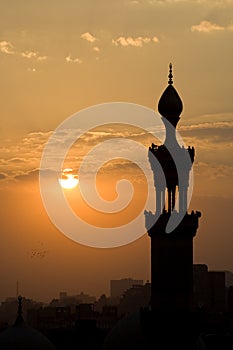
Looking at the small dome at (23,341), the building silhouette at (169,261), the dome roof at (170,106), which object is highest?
the dome roof at (170,106)

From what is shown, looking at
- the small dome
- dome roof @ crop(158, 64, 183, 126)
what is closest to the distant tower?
dome roof @ crop(158, 64, 183, 126)

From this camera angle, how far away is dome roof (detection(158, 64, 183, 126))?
28719 millimetres

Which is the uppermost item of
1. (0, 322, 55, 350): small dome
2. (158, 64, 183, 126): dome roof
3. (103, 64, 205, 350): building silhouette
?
(158, 64, 183, 126): dome roof

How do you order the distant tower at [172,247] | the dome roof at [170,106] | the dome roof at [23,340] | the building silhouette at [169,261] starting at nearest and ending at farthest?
1. the building silhouette at [169,261]
2. the distant tower at [172,247]
3. the dome roof at [170,106]
4. the dome roof at [23,340]

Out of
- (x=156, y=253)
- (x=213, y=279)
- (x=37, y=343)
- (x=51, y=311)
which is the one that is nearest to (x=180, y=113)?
(x=156, y=253)

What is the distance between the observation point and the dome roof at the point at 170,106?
28719mm

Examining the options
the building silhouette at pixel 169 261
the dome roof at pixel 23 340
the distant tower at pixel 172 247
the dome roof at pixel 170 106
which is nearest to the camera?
the building silhouette at pixel 169 261

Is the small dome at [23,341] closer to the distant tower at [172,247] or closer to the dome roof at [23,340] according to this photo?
the dome roof at [23,340]

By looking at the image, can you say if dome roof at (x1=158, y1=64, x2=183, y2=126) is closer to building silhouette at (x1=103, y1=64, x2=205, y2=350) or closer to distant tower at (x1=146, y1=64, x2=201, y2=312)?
building silhouette at (x1=103, y1=64, x2=205, y2=350)

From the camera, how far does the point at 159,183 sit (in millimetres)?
28359

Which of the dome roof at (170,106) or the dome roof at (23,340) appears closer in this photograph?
the dome roof at (170,106)

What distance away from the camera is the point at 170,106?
28734 mm

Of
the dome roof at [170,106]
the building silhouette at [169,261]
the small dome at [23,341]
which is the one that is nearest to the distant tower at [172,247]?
the building silhouette at [169,261]

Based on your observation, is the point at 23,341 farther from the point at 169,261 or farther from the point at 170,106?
the point at 170,106
